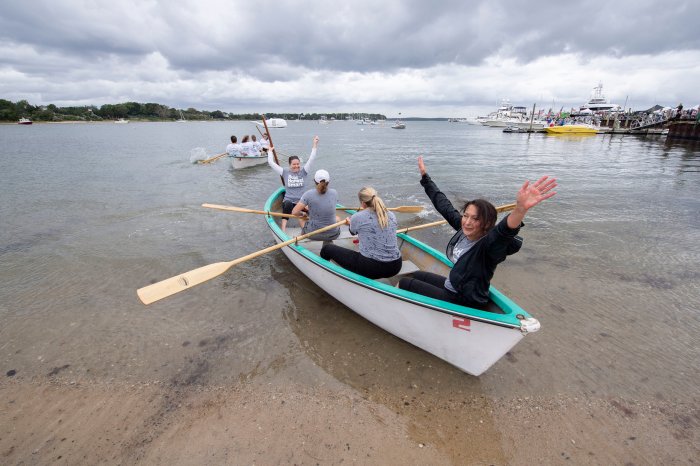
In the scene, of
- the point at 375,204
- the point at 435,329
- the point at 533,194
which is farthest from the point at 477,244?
the point at 375,204

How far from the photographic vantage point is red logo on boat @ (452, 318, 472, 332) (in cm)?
333

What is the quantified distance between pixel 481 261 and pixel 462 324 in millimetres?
829

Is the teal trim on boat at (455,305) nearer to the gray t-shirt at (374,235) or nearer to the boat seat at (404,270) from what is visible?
the gray t-shirt at (374,235)

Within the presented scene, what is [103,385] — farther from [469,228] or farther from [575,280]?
[575,280]

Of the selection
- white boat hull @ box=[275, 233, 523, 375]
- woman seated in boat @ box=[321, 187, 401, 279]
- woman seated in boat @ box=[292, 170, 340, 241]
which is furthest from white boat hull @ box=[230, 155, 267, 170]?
woman seated in boat @ box=[321, 187, 401, 279]

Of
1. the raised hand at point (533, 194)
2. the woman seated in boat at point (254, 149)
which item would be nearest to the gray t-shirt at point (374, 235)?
the raised hand at point (533, 194)

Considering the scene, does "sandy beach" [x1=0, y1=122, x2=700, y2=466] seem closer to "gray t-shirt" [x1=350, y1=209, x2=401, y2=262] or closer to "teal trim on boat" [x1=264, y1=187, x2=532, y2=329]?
"teal trim on boat" [x1=264, y1=187, x2=532, y2=329]

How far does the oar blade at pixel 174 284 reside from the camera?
13.8ft

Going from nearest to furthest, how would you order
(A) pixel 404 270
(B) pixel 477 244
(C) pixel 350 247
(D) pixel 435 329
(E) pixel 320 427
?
(B) pixel 477 244 < (E) pixel 320 427 < (D) pixel 435 329 < (A) pixel 404 270 < (C) pixel 350 247

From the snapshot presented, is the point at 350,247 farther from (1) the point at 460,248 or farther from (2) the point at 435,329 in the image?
(1) the point at 460,248

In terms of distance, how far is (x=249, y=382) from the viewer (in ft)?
12.8

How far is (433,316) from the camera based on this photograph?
3615 millimetres

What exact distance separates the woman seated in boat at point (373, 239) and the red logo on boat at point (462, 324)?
4.28ft

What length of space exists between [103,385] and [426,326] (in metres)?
3.95
